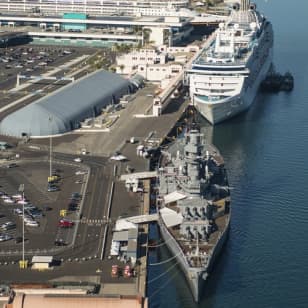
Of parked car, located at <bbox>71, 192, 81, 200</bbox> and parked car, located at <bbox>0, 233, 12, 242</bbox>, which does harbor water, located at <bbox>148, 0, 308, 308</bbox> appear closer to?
parked car, located at <bbox>71, 192, 81, 200</bbox>

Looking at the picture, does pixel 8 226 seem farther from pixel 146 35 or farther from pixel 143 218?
pixel 146 35

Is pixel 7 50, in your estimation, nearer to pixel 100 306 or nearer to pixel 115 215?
pixel 115 215

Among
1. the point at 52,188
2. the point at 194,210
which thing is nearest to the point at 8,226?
the point at 52,188

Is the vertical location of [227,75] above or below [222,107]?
above

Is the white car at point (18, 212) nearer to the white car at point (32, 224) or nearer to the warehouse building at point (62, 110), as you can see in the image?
the white car at point (32, 224)

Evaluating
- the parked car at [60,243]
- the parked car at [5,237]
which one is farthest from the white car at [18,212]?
the parked car at [60,243]

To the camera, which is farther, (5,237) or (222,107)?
(222,107)
